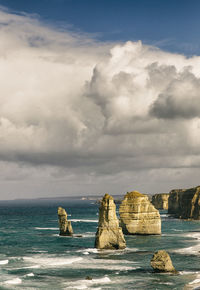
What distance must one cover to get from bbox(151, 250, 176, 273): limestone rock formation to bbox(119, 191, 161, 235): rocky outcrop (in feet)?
133

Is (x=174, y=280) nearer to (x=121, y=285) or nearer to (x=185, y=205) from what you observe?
(x=121, y=285)

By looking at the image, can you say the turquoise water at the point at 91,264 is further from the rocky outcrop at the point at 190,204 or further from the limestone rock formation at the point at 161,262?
the rocky outcrop at the point at 190,204

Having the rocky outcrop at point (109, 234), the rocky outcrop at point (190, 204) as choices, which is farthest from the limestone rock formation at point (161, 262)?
the rocky outcrop at point (190, 204)

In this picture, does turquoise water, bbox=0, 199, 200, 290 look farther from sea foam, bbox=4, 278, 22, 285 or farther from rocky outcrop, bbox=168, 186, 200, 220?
rocky outcrop, bbox=168, 186, 200, 220

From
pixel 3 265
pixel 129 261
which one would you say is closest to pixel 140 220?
pixel 129 261

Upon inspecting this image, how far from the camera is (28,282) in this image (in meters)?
58.7

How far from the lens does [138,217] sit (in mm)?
103062

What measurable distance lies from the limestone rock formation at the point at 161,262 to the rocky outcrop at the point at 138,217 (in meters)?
40.5

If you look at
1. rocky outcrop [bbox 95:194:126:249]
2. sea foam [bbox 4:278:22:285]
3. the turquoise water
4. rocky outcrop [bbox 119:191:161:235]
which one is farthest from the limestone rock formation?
rocky outcrop [bbox 119:191:161:235]

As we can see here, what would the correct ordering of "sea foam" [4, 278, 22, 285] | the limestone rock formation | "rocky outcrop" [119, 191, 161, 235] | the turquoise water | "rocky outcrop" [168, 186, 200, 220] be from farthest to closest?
"rocky outcrop" [168, 186, 200, 220]
"rocky outcrop" [119, 191, 161, 235]
the limestone rock formation
"sea foam" [4, 278, 22, 285]
the turquoise water

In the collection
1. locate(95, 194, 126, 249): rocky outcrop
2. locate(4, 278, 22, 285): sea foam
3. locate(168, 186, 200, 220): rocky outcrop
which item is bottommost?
locate(4, 278, 22, 285): sea foam

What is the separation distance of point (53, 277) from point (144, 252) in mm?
24252

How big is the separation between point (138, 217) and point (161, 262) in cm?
4157

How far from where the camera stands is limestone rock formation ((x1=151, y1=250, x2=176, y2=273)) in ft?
201
